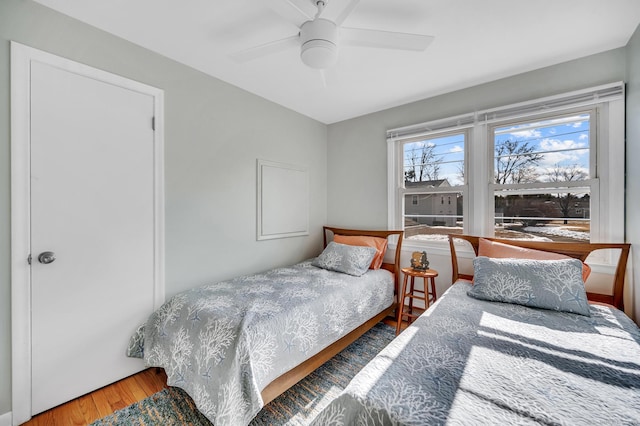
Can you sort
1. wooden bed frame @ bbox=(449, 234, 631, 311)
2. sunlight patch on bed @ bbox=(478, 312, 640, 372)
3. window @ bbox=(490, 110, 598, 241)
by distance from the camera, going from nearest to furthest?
sunlight patch on bed @ bbox=(478, 312, 640, 372) < wooden bed frame @ bbox=(449, 234, 631, 311) < window @ bbox=(490, 110, 598, 241)

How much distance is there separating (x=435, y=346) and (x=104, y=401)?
84.8 inches

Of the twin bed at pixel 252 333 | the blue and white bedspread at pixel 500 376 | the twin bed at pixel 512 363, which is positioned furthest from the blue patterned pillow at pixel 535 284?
the twin bed at pixel 252 333

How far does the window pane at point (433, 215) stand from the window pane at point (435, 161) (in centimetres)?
15

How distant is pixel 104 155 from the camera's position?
74.0 inches

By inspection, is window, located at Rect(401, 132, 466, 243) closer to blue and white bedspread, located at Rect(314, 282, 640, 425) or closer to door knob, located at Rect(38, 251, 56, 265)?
blue and white bedspread, located at Rect(314, 282, 640, 425)

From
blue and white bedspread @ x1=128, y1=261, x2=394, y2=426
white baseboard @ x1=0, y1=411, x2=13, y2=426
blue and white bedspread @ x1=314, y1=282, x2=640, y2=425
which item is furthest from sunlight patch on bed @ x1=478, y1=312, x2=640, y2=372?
white baseboard @ x1=0, y1=411, x2=13, y2=426

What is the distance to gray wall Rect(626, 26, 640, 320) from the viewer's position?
178 centimetres

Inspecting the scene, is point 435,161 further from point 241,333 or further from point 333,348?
point 241,333

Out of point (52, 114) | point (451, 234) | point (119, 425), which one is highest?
point (52, 114)

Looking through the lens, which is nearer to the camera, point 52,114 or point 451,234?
point 52,114

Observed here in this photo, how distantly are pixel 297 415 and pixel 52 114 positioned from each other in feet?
8.02

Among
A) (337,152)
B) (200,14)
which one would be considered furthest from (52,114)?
(337,152)

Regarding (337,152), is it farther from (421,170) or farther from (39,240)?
(39,240)

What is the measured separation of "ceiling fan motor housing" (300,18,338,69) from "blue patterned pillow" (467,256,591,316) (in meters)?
1.91
